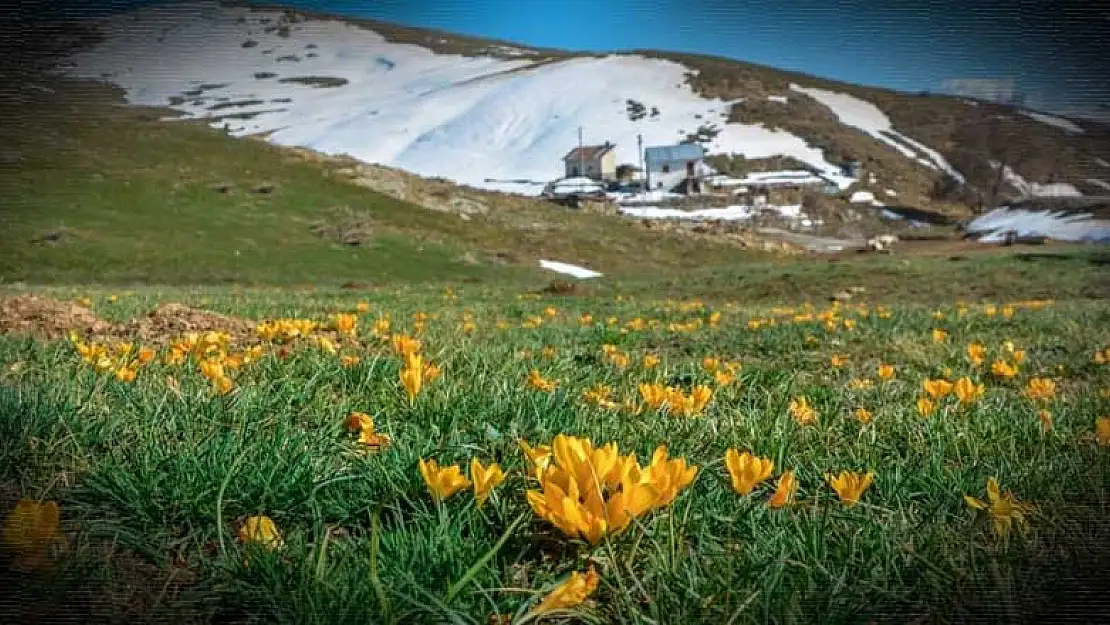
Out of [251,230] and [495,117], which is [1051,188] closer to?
[251,230]

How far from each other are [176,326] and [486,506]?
197 inches

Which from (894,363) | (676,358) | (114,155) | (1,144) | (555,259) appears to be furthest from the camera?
(555,259)

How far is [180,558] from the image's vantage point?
1.39 m

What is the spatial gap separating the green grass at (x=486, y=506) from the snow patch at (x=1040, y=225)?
2073 cm

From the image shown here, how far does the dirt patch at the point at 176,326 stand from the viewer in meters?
5.27

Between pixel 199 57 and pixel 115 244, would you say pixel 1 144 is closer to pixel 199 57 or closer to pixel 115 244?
pixel 199 57

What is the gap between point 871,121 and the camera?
105812 mm

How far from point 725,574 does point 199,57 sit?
6.04ft

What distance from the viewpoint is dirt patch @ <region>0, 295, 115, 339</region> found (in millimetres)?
5348

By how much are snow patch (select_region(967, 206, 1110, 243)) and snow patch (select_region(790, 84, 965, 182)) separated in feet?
153

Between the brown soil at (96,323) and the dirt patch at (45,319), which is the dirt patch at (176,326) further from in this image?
the dirt patch at (45,319)

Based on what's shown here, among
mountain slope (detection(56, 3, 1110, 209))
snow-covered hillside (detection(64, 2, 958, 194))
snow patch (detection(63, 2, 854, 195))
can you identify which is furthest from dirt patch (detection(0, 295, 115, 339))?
snow patch (detection(63, 2, 854, 195))

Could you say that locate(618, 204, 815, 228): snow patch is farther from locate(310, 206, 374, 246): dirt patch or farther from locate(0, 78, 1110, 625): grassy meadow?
locate(0, 78, 1110, 625): grassy meadow

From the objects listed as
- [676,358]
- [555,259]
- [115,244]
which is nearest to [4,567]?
[676,358]
